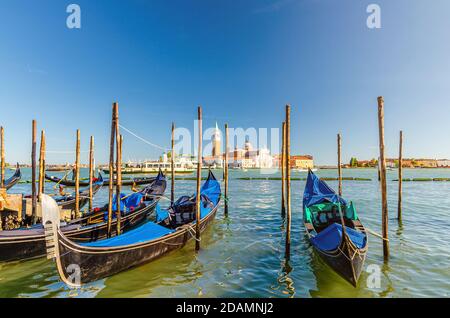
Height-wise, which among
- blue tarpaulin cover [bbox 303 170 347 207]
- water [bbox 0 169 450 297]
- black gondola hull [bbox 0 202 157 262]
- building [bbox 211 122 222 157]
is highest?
building [bbox 211 122 222 157]

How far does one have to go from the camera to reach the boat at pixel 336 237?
491 cm

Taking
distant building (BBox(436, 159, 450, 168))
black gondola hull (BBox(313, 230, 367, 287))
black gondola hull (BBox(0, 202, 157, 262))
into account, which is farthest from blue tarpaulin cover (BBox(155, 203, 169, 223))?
distant building (BBox(436, 159, 450, 168))

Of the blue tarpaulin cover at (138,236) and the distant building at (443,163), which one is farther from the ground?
the distant building at (443,163)

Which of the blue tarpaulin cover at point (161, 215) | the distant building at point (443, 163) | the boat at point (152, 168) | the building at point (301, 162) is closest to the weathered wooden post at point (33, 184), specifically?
the blue tarpaulin cover at point (161, 215)

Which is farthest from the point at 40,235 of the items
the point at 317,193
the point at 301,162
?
the point at 301,162

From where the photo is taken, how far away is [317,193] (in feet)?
33.1

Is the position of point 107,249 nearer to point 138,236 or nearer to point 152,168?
point 138,236

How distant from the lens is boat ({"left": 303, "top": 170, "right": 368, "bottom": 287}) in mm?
4906

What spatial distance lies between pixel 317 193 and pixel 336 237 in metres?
4.50

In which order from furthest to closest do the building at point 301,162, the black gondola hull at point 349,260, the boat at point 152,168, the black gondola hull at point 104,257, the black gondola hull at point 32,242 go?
the building at point 301,162
the boat at point 152,168
the black gondola hull at point 32,242
the black gondola hull at point 349,260
the black gondola hull at point 104,257

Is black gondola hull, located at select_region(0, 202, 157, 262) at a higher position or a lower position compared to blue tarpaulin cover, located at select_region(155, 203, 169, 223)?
A: lower

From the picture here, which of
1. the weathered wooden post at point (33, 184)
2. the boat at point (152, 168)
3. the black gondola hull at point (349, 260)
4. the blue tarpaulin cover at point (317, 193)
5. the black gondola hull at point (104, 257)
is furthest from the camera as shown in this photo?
the boat at point (152, 168)

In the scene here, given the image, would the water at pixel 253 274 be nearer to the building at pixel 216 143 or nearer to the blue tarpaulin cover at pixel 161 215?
the blue tarpaulin cover at pixel 161 215

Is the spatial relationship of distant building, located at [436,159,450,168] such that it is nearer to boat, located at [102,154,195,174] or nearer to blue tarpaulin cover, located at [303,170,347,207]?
boat, located at [102,154,195,174]
